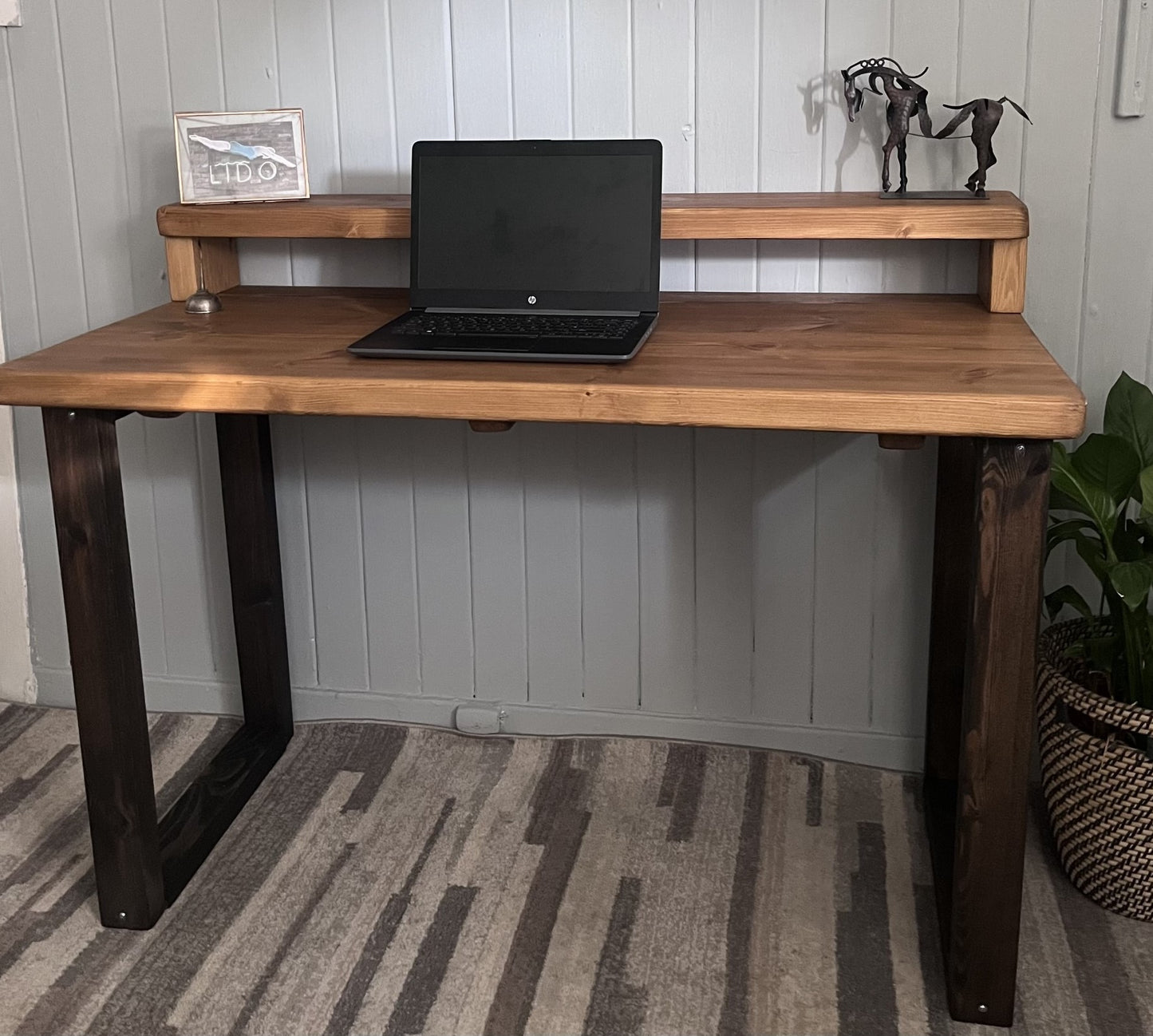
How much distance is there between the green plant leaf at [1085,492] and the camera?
1.77 metres

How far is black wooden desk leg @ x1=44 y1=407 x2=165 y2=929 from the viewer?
68.7 inches

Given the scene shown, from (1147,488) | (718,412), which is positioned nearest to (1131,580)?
(1147,488)

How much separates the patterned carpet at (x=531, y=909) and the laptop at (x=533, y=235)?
2.71 feet

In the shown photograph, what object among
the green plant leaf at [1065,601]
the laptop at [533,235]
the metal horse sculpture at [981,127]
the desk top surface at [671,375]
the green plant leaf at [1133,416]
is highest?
the metal horse sculpture at [981,127]

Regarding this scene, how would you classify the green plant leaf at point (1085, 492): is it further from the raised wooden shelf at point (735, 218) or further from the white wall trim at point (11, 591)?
the white wall trim at point (11, 591)

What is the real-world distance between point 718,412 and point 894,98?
0.65 meters

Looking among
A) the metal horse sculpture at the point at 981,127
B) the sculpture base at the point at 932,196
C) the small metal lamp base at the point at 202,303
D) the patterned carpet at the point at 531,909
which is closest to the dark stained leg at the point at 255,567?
the patterned carpet at the point at 531,909

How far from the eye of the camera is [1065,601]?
6.44 ft

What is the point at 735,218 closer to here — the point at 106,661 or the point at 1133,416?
the point at 1133,416

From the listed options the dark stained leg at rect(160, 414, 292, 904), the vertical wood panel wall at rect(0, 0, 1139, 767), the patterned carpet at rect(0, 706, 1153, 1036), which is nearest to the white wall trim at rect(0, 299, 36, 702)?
the vertical wood panel wall at rect(0, 0, 1139, 767)

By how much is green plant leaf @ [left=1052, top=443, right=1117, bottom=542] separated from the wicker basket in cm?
24

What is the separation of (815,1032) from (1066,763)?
21.0 inches

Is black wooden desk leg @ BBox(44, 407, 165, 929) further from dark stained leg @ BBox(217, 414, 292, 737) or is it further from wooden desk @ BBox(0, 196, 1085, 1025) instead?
dark stained leg @ BBox(217, 414, 292, 737)

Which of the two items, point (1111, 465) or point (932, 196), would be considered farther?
point (932, 196)
